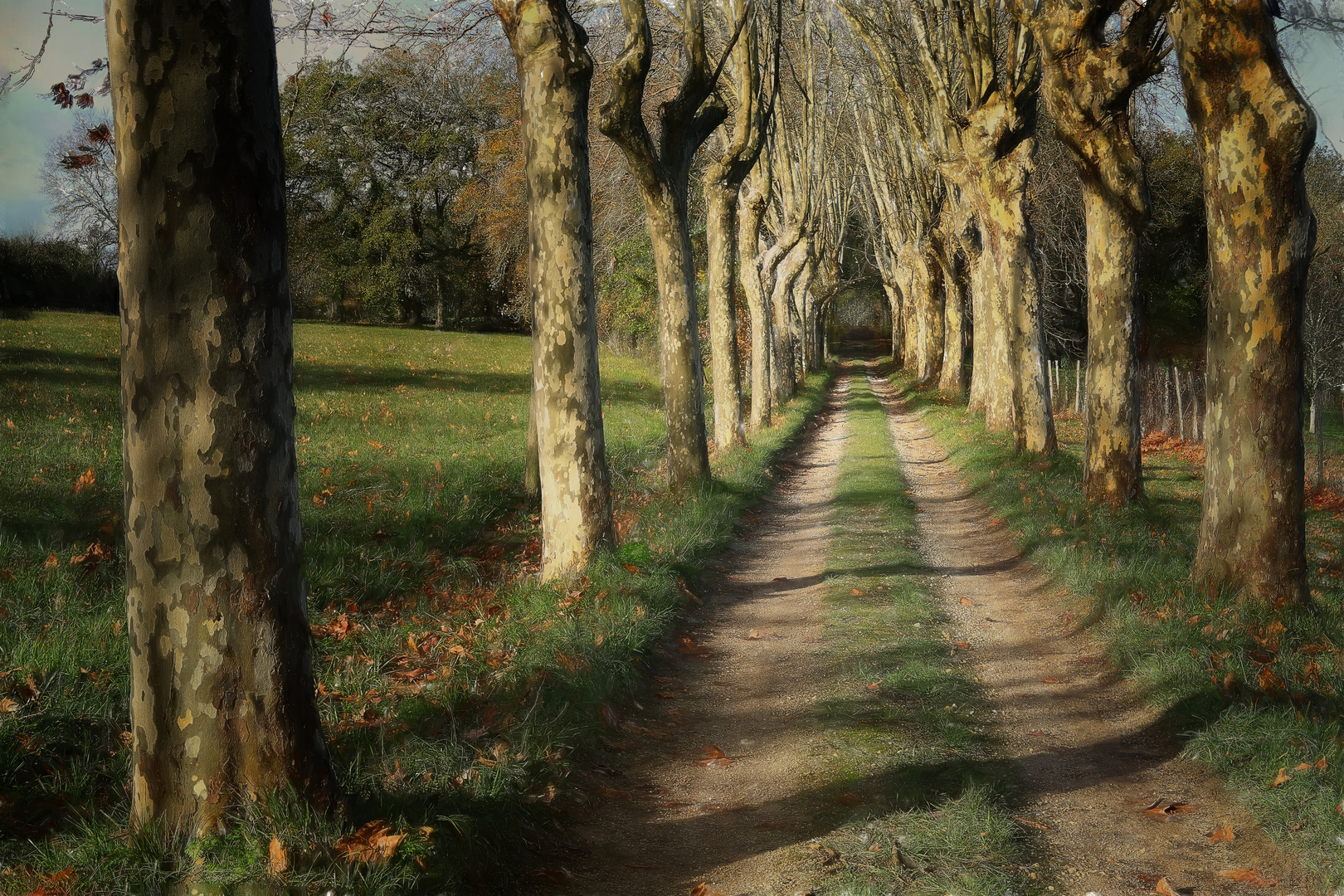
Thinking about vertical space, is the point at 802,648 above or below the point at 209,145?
below

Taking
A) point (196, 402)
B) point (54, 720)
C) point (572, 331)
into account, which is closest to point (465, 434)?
point (572, 331)

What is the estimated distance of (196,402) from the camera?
118 inches

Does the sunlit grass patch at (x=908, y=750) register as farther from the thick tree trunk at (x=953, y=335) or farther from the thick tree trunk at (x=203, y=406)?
the thick tree trunk at (x=953, y=335)

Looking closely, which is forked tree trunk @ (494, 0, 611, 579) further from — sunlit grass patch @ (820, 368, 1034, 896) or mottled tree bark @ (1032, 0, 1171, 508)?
A: mottled tree bark @ (1032, 0, 1171, 508)

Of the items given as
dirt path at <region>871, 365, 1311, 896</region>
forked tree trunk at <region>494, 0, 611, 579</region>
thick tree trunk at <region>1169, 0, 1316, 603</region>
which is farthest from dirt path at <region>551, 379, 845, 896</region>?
thick tree trunk at <region>1169, 0, 1316, 603</region>

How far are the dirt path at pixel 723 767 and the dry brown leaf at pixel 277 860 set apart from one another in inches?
43.6

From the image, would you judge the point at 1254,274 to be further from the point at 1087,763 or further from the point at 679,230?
the point at 679,230

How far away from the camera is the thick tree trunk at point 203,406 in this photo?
9.60 feet

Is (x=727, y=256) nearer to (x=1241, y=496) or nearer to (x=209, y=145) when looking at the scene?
(x=1241, y=496)

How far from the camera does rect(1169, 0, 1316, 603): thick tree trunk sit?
6426 mm

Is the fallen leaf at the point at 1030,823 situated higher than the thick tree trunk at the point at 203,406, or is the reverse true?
Result: the thick tree trunk at the point at 203,406

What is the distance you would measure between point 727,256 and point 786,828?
42.9ft

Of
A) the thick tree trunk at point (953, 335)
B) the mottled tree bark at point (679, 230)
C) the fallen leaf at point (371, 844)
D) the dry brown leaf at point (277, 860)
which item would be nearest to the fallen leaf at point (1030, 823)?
the fallen leaf at point (371, 844)

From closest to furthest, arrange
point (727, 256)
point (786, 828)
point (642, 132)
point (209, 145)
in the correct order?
point (209, 145)
point (786, 828)
point (642, 132)
point (727, 256)
